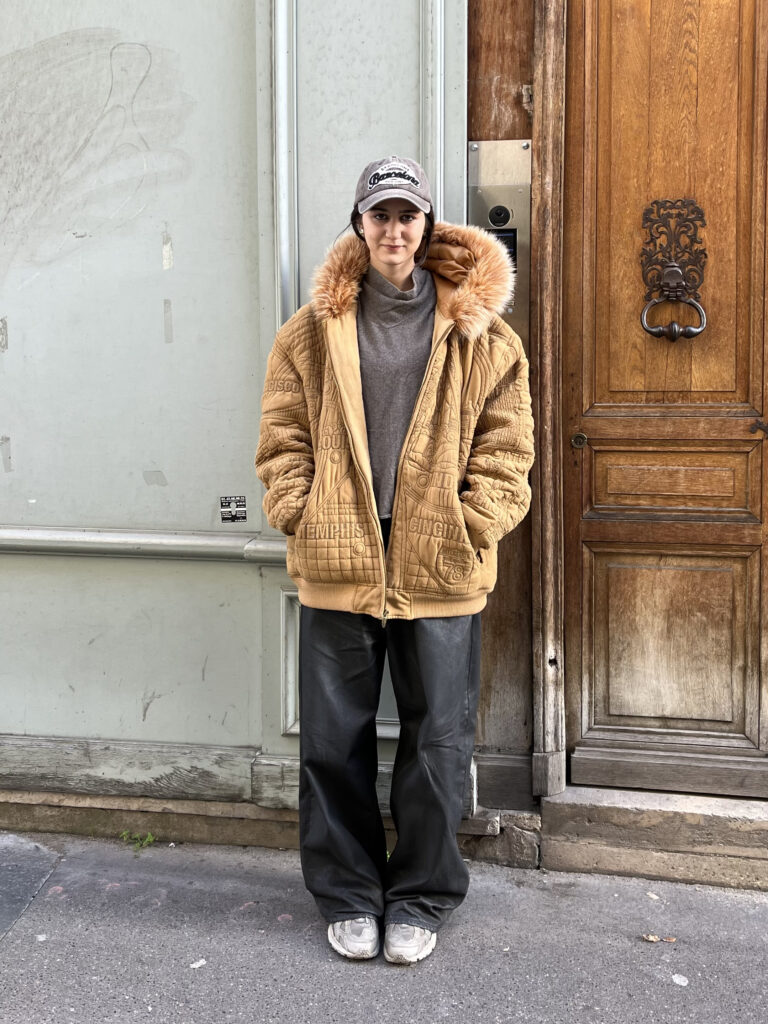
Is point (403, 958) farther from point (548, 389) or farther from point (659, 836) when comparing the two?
point (548, 389)

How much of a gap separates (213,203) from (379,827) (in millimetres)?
2227

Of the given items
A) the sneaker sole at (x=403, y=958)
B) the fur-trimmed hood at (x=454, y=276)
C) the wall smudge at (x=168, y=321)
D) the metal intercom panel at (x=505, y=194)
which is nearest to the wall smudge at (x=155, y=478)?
the wall smudge at (x=168, y=321)

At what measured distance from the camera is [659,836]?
10.9 feet

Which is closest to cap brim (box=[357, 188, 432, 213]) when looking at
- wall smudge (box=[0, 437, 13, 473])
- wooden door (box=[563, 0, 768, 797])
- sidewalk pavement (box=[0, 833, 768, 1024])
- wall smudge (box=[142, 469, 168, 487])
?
wooden door (box=[563, 0, 768, 797])

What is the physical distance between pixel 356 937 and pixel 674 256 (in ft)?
8.07

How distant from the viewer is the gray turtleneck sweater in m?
2.76

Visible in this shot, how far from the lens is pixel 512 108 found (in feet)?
10.8

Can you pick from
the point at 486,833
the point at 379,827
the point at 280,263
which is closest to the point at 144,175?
the point at 280,263

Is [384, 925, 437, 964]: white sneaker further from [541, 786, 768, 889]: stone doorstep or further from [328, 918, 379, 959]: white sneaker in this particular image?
[541, 786, 768, 889]: stone doorstep

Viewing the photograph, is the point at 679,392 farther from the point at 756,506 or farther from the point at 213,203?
the point at 213,203

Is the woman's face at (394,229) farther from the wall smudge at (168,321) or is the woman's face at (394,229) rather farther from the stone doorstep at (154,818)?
the stone doorstep at (154,818)

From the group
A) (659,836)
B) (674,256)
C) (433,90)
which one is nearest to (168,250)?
(433,90)

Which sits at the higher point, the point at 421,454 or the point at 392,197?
the point at 392,197

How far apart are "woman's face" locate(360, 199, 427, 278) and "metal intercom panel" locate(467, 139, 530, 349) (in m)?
0.63
